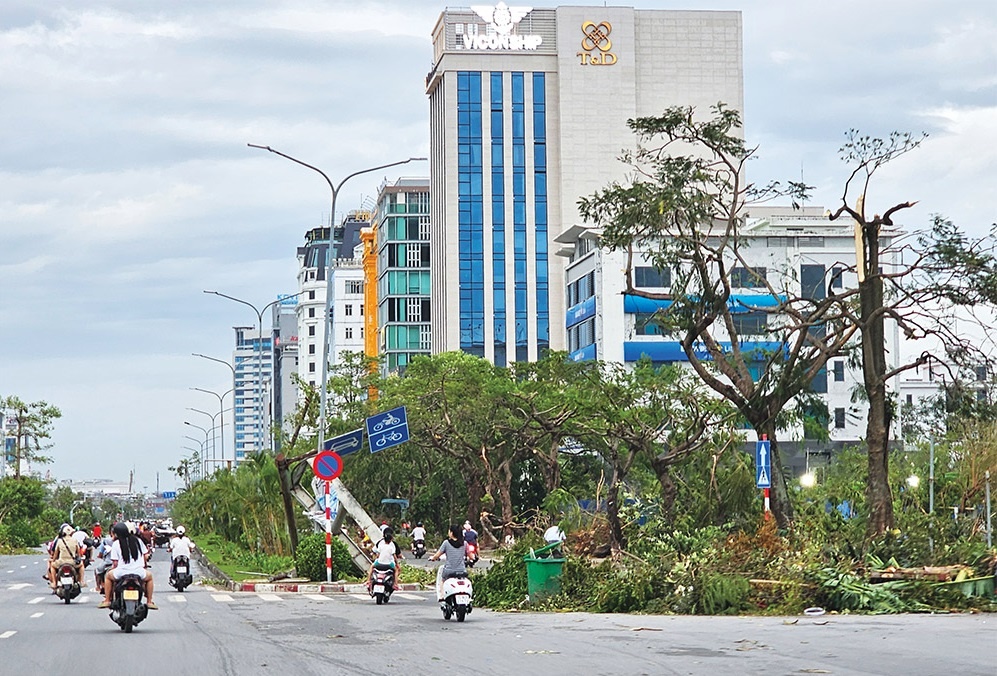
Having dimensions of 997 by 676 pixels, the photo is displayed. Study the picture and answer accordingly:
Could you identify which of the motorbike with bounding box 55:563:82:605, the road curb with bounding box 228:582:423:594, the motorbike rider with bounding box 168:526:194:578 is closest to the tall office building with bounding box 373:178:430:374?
the motorbike rider with bounding box 168:526:194:578

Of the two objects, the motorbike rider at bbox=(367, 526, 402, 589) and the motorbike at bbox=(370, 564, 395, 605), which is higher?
the motorbike rider at bbox=(367, 526, 402, 589)

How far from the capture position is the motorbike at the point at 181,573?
119 feet

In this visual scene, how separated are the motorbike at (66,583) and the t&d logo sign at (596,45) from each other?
87841 mm

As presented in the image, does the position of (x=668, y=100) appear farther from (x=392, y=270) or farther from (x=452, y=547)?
(x=452, y=547)

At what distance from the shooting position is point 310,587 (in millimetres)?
32875

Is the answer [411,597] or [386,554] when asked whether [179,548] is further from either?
[386,554]

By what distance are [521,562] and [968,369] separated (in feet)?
37.1

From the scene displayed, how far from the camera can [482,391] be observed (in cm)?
5431

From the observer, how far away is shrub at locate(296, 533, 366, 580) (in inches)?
1356

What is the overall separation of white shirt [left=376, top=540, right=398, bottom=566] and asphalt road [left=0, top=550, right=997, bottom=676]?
8.28ft

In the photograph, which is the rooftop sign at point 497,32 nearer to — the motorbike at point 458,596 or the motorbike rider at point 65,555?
the motorbike rider at point 65,555

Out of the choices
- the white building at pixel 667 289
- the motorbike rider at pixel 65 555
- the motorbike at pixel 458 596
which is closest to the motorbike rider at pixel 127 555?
the motorbike at pixel 458 596

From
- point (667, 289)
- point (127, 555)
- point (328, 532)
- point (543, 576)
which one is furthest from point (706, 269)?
point (667, 289)

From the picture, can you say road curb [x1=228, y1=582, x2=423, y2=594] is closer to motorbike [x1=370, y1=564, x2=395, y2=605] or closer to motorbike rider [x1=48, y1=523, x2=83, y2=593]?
motorbike rider [x1=48, y1=523, x2=83, y2=593]
